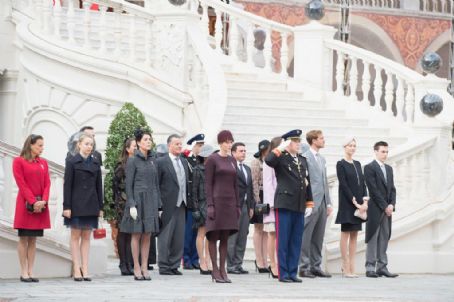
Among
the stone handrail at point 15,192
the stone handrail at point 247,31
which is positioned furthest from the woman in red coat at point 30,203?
the stone handrail at point 247,31

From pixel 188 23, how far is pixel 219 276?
563 centimetres

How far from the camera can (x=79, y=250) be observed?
1444 centimetres

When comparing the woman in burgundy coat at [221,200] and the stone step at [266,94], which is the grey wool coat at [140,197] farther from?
the stone step at [266,94]

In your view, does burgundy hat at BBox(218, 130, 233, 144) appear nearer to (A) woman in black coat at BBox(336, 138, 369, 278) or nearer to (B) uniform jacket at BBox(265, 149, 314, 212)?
(B) uniform jacket at BBox(265, 149, 314, 212)

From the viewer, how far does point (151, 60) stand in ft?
63.4

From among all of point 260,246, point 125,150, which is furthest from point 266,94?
point 125,150

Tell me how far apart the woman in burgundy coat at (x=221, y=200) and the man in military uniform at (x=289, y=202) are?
0.49 meters

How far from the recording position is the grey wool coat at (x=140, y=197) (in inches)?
571

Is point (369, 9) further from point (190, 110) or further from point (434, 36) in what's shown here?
point (190, 110)

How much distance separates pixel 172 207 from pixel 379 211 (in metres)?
2.23

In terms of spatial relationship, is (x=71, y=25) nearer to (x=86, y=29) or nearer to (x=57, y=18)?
(x=86, y=29)

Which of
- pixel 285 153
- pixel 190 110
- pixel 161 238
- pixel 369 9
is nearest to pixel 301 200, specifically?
pixel 285 153

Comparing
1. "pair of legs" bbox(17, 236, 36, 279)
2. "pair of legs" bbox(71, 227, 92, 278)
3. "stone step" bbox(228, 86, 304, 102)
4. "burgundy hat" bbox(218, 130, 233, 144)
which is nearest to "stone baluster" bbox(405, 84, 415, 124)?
"stone step" bbox(228, 86, 304, 102)

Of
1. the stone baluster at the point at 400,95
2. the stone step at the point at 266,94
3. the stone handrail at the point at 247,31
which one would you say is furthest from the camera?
the stone handrail at the point at 247,31
